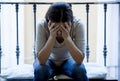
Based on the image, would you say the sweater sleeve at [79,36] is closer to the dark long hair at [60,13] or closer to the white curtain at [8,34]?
the dark long hair at [60,13]

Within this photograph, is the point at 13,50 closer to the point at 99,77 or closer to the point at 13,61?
the point at 13,61

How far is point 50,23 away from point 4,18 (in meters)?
0.97

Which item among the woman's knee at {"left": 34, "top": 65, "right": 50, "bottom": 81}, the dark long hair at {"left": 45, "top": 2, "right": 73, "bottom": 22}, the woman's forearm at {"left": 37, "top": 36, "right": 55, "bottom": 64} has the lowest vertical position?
the woman's knee at {"left": 34, "top": 65, "right": 50, "bottom": 81}

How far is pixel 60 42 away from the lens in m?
2.30

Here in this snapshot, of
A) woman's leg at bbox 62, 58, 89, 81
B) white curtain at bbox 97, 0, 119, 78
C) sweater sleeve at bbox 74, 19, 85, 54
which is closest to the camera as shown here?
woman's leg at bbox 62, 58, 89, 81

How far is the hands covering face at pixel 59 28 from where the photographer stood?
216cm

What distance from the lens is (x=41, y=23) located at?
2.25 m

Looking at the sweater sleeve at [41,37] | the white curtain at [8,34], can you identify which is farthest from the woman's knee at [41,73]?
the white curtain at [8,34]

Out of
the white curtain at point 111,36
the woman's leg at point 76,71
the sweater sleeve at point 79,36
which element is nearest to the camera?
the woman's leg at point 76,71

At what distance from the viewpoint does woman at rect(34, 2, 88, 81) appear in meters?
2.16

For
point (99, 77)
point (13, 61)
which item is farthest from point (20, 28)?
point (99, 77)

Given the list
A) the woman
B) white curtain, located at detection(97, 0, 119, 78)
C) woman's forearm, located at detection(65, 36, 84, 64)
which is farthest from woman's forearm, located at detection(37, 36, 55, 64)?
white curtain, located at detection(97, 0, 119, 78)

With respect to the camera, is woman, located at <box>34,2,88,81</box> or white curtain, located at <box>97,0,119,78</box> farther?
white curtain, located at <box>97,0,119,78</box>

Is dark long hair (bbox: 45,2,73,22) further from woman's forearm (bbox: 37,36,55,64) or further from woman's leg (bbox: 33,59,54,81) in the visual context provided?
woman's leg (bbox: 33,59,54,81)
